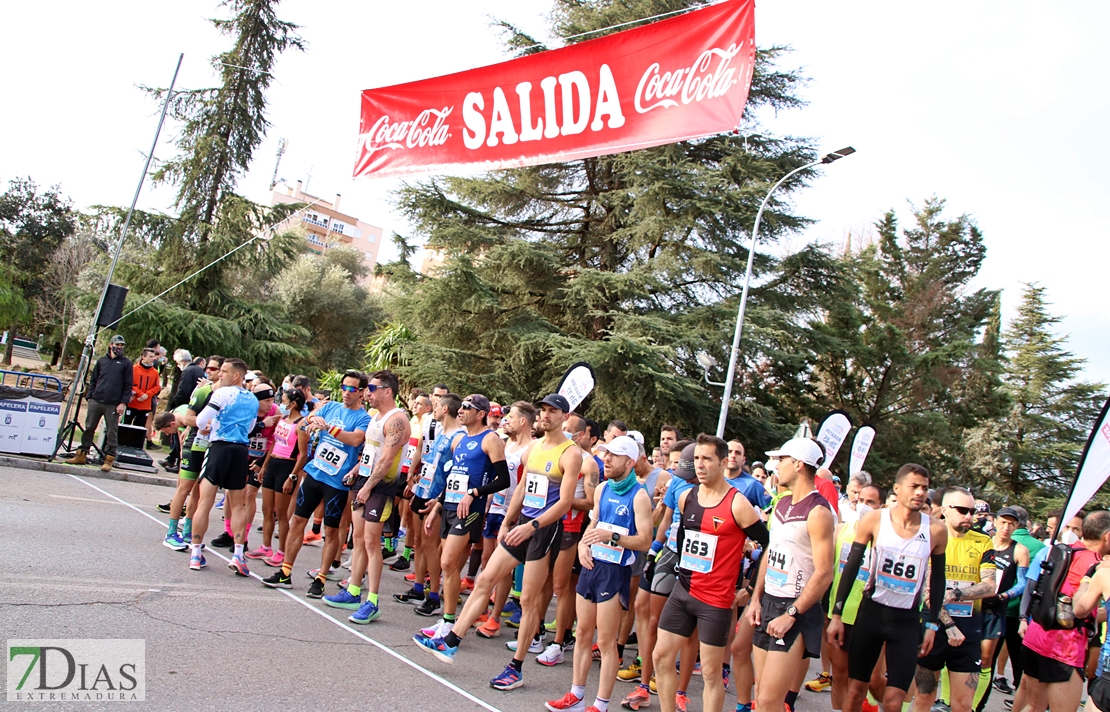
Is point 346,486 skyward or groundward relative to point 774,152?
groundward

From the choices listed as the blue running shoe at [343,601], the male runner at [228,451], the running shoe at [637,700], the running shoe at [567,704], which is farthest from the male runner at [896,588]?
the male runner at [228,451]

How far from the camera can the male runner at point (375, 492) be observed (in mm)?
6566

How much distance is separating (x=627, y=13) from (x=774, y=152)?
6.06m

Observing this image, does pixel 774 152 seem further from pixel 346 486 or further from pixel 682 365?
pixel 346 486

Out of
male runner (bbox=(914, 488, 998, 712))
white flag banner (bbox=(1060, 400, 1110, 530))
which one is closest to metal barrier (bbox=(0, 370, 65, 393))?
male runner (bbox=(914, 488, 998, 712))

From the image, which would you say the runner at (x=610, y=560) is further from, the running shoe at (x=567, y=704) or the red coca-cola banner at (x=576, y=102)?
the red coca-cola banner at (x=576, y=102)

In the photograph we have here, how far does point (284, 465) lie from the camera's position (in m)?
7.82

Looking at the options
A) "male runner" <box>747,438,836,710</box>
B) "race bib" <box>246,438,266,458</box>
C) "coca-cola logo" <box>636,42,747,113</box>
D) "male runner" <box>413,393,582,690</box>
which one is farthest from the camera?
"race bib" <box>246,438,266,458</box>

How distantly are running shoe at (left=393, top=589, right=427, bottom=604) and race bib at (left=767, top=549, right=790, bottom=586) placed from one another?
3888mm

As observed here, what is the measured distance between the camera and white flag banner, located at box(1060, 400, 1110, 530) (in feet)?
23.2

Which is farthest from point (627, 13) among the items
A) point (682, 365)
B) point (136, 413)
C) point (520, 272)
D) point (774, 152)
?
point (136, 413)

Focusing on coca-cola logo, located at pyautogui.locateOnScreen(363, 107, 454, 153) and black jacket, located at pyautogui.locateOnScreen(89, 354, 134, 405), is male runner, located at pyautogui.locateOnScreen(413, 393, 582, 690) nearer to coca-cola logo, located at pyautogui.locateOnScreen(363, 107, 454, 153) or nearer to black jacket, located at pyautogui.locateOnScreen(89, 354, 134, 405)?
coca-cola logo, located at pyautogui.locateOnScreen(363, 107, 454, 153)

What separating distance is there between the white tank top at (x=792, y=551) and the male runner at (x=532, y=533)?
1.61m

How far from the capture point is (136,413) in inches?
520
